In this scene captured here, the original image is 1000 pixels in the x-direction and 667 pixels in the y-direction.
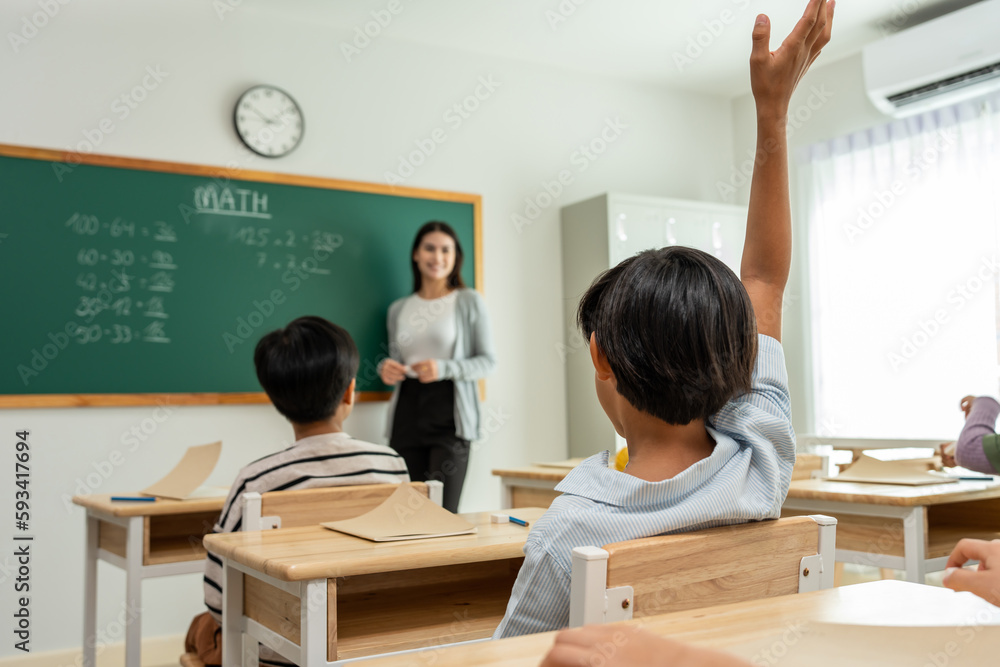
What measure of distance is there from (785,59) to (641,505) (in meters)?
0.54

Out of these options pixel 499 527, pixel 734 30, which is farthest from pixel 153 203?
pixel 734 30

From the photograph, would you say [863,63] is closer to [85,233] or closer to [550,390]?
[550,390]

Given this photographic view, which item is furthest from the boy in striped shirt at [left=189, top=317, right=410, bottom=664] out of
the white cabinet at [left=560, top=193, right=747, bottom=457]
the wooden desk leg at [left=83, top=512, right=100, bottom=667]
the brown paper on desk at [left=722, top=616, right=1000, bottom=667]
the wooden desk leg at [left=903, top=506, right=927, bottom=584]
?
the white cabinet at [left=560, top=193, right=747, bottom=457]

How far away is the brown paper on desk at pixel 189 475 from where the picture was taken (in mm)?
2287

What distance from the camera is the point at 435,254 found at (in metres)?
3.93

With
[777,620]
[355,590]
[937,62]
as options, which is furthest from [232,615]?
[937,62]

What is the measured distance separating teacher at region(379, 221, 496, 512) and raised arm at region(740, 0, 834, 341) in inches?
110

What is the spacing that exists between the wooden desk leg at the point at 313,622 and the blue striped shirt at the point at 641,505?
414 mm

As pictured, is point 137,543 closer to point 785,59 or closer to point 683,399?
point 683,399

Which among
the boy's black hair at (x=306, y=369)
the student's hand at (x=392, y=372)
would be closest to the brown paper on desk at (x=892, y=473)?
the boy's black hair at (x=306, y=369)

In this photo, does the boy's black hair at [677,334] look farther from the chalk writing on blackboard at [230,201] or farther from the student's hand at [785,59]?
the chalk writing on blackboard at [230,201]

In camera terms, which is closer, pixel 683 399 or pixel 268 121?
pixel 683 399

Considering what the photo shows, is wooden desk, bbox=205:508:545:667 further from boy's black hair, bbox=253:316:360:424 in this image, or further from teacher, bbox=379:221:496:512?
teacher, bbox=379:221:496:512

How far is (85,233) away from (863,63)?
3596mm
